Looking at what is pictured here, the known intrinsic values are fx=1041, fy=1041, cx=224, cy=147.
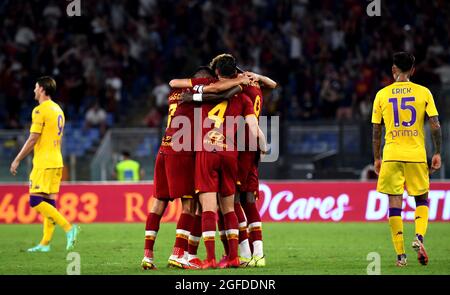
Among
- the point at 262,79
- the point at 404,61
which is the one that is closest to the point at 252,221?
the point at 262,79

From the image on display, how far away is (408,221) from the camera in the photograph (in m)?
21.8

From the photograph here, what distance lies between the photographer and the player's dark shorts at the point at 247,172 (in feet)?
41.8

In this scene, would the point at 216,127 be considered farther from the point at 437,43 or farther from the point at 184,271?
the point at 437,43

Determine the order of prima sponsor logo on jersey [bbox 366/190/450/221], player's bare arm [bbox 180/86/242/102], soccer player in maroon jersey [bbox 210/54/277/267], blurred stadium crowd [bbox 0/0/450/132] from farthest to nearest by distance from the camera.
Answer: blurred stadium crowd [bbox 0/0/450/132], prima sponsor logo on jersey [bbox 366/190/450/221], soccer player in maroon jersey [bbox 210/54/277/267], player's bare arm [bbox 180/86/242/102]

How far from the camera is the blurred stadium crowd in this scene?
27.8 m

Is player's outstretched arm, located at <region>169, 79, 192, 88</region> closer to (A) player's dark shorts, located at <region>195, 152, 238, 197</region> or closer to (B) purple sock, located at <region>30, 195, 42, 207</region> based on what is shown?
(A) player's dark shorts, located at <region>195, 152, 238, 197</region>

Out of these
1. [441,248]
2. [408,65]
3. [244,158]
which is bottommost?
[441,248]

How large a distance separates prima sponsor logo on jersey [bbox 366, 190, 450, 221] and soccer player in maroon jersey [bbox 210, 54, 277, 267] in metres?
9.20

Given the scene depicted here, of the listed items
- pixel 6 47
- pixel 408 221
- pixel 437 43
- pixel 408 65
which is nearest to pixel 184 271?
pixel 408 65

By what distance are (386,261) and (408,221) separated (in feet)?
29.1

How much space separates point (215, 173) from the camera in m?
12.1

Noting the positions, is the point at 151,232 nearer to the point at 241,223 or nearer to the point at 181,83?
the point at 241,223

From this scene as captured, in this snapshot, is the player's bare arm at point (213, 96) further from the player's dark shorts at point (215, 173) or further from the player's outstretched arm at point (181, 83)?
the player's dark shorts at point (215, 173)

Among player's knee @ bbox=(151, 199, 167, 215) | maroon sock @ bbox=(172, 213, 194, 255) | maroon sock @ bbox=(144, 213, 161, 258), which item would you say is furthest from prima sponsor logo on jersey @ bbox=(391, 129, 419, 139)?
maroon sock @ bbox=(144, 213, 161, 258)
